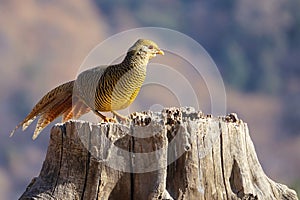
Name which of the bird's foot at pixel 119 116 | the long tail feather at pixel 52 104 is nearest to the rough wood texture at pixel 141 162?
the bird's foot at pixel 119 116

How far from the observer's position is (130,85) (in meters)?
5.01

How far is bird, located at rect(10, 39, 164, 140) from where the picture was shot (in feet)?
16.3

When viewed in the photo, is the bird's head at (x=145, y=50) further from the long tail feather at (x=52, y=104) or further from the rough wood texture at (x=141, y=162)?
the rough wood texture at (x=141, y=162)

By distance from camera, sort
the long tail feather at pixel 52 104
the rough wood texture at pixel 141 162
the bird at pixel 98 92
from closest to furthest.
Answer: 1. the rough wood texture at pixel 141 162
2. the bird at pixel 98 92
3. the long tail feather at pixel 52 104

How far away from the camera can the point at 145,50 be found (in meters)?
4.82

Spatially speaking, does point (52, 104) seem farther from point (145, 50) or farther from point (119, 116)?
point (145, 50)

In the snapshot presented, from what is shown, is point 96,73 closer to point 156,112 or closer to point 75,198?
point 156,112

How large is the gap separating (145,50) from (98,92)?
1.79ft

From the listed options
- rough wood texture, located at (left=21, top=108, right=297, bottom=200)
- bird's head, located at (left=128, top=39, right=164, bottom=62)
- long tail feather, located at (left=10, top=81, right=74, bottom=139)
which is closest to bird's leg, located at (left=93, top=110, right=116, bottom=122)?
long tail feather, located at (left=10, top=81, right=74, bottom=139)

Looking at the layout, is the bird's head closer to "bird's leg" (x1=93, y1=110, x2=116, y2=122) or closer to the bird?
the bird

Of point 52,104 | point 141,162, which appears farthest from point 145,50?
point 141,162

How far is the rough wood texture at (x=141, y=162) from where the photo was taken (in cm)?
398

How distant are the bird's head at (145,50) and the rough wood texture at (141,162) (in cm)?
78

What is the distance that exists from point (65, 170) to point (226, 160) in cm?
104
